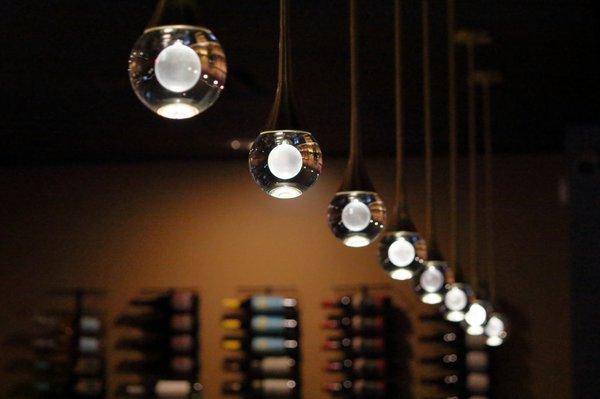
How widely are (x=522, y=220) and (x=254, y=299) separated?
258cm

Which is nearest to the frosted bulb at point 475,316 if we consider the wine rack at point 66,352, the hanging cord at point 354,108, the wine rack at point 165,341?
the hanging cord at point 354,108

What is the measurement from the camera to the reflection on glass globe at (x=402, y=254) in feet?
12.9

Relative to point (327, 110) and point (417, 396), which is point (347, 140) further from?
point (417, 396)

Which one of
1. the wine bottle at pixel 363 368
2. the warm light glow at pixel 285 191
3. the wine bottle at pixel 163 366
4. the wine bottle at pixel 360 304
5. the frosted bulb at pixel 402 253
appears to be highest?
the wine bottle at pixel 360 304

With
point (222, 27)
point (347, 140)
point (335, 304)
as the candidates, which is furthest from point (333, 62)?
point (335, 304)

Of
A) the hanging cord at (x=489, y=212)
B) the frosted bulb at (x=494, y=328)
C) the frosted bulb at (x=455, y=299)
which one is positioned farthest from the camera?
the hanging cord at (x=489, y=212)

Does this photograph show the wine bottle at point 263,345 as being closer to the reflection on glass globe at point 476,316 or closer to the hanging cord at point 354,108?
the reflection on glass globe at point 476,316

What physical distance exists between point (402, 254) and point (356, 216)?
2.61 feet

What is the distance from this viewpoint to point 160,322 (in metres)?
9.62

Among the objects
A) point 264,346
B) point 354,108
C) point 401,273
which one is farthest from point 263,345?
point 354,108

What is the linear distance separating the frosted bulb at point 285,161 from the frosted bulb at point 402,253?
1604mm

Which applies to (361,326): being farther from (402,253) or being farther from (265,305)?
(402,253)

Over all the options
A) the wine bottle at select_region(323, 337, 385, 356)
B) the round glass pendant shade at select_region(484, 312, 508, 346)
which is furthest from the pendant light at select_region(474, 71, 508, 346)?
the wine bottle at select_region(323, 337, 385, 356)

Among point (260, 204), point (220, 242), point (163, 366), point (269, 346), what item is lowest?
point (163, 366)
